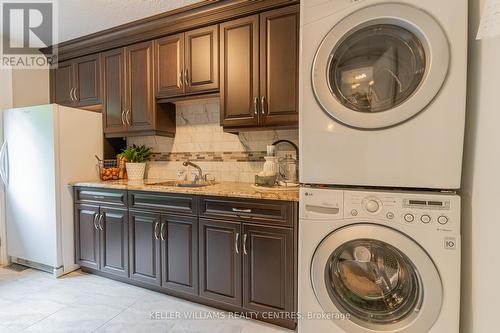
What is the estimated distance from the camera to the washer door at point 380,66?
3.25 feet

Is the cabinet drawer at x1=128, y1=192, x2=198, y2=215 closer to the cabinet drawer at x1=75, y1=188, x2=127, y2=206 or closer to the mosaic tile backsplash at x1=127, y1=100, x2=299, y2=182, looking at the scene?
the cabinet drawer at x1=75, y1=188, x2=127, y2=206

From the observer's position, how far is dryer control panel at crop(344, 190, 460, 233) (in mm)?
994

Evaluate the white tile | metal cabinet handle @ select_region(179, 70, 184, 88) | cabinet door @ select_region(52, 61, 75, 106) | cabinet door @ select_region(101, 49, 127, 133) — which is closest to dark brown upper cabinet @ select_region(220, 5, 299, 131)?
metal cabinet handle @ select_region(179, 70, 184, 88)

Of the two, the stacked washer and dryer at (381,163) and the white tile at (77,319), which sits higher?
the stacked washer and dryer at (381,163)

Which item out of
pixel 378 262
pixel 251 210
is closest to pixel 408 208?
pixel 378 262

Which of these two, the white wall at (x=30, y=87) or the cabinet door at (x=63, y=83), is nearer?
the white wall at (x=30, y=87)

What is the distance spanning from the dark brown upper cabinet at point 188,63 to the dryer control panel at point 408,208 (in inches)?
60.2

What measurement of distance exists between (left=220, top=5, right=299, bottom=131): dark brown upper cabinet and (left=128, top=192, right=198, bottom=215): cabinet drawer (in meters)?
0.72

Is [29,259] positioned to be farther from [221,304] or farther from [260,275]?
[260,275]

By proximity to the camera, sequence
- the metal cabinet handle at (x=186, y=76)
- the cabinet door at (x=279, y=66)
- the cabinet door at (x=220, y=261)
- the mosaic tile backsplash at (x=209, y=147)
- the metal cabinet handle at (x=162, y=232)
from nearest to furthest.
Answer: the cabinet door at (x=220, y=261)
the cabinet door at (x=279, y=66)
the metal cabinet handle at (x=162, y=232)
the metal cabinet handle at (x=186, y=76)
the mosaic tile backsplash at (x=209, y=147)

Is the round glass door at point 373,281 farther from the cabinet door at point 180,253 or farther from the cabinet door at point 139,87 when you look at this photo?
the cabinet door at point 139,87

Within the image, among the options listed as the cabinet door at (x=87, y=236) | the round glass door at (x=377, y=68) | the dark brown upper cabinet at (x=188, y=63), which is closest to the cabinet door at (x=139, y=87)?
the dark brown upper cabinet at (x=188, y=63)

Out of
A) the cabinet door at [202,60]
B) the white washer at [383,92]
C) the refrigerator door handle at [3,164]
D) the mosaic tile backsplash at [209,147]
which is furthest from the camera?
the refrigerator door handle at [3,164]

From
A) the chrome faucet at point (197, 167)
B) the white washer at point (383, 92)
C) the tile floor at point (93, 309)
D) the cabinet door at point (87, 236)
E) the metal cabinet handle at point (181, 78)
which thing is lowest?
the tile floor at point (93, 309)
